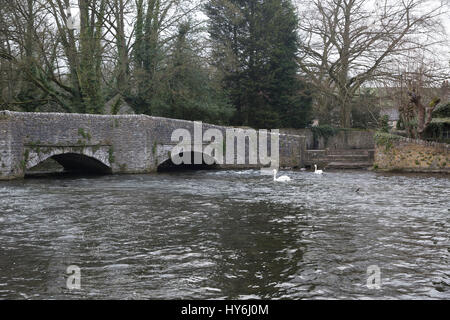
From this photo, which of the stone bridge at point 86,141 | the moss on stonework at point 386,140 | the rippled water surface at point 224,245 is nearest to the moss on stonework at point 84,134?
the stone bridge at point 86,141

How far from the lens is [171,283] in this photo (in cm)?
491

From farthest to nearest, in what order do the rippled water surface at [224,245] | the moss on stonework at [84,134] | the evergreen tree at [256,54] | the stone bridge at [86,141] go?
the evergreen tree at [256,54], the moss on stonework at [84,134], the stone bridge at [86,141], the rippled water surface at [224,245]

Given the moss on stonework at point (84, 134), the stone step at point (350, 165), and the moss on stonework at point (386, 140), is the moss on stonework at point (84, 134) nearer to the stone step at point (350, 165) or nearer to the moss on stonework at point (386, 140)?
the stone step at point (350, 165)

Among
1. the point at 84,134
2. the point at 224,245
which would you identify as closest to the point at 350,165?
the point at 84,134

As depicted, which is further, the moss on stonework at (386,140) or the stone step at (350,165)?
the stone step at (350,165)

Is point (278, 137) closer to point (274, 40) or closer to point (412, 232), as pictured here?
point (274, 40)

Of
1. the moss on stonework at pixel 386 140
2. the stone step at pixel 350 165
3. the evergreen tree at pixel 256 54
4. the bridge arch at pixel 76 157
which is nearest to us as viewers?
the bridge arch at pixel 76 157

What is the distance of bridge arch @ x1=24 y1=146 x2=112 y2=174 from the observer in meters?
16.8

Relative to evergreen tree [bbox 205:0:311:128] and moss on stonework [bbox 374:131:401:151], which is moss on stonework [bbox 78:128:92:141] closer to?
evergreen tree [bbox 205:0:311:128]

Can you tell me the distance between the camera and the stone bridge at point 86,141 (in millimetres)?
16234

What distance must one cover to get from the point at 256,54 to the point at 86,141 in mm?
15255

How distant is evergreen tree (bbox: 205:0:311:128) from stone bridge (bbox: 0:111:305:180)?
26.2 ft

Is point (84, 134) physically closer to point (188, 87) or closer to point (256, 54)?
point (188, 87)
